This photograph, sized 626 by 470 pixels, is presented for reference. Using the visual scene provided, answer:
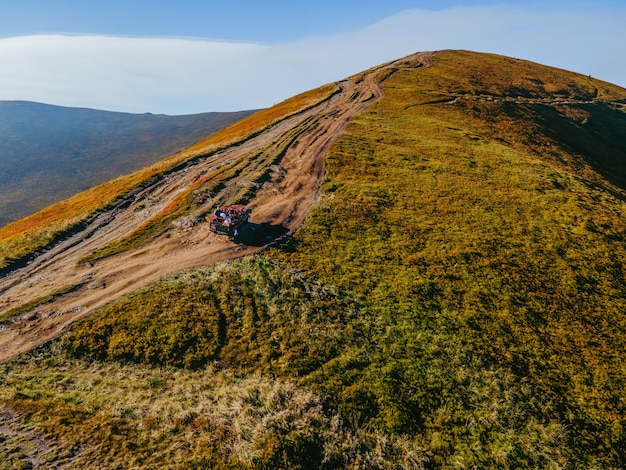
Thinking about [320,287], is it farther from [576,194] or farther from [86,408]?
[576,194]

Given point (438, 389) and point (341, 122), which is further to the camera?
point (341, 122)

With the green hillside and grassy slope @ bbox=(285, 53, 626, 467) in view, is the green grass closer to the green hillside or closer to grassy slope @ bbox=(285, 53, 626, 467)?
the green hillside

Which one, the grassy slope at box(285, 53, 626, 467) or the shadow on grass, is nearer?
the grassy slope at box(285, 53, 626, 467)

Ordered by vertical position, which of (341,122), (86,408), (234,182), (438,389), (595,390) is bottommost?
(595,390)

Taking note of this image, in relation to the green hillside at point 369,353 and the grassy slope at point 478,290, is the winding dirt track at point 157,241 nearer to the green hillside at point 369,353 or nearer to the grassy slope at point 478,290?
the green hillside at point 369,353

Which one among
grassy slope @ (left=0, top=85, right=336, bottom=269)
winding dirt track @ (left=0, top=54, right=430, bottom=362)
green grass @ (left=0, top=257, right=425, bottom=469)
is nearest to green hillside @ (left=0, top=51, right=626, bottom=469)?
green grass @ (left=0, top=257, right=425, bottom=469)

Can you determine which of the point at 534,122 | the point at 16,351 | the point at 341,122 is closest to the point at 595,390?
the point at 16,351

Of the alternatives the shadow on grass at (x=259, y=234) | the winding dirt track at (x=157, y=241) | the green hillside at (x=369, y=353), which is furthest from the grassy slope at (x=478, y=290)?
the winding dirt track at (x=157, y=241)
